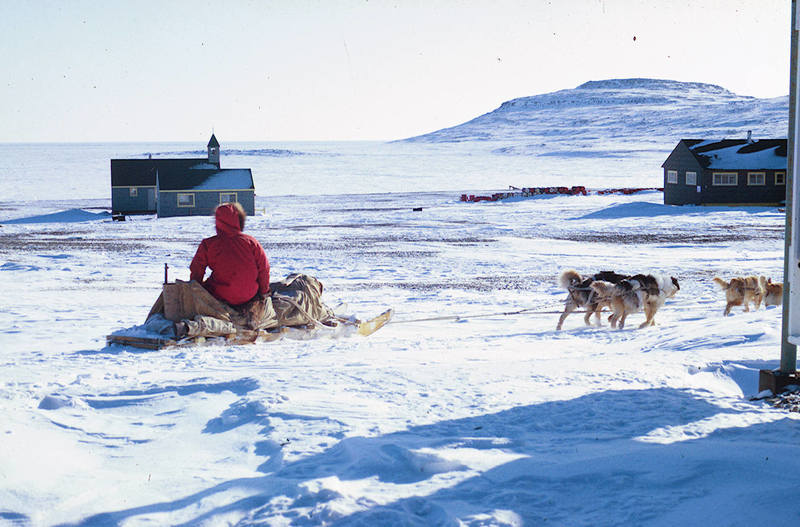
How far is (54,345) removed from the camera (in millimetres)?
9031

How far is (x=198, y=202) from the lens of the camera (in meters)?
48.1

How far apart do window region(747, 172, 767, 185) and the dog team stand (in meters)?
33.3

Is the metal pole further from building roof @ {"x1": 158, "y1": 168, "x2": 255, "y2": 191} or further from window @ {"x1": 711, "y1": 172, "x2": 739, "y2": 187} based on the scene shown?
building roof @ {"x1": 158, "y1": 168, "x2": 255, "y2": 191}

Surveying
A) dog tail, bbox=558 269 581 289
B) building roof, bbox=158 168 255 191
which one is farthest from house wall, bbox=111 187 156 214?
dog tail, bbox=558 269 581 289

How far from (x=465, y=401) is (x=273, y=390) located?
4.60 ft

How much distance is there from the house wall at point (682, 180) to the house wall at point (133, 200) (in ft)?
101

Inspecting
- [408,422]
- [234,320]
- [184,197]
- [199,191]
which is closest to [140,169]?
[184,197]

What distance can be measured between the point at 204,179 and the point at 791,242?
4611cm

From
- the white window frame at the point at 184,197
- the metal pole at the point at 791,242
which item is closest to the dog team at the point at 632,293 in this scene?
the metal pole at the point at 791,242

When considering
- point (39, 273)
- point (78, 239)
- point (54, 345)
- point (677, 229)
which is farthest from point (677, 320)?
point (78, 239)

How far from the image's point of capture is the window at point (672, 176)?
4450cm

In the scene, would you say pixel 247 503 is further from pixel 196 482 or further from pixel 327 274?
pixel 327 274

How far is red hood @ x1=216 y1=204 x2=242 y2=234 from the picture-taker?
8.72 metres

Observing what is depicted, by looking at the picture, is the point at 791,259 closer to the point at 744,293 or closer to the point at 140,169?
the point at 744,293
